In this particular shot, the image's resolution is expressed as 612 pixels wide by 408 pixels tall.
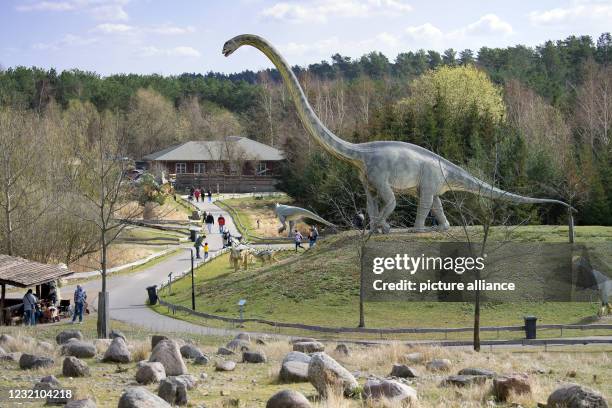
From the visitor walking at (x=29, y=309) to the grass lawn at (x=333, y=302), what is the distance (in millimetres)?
5373

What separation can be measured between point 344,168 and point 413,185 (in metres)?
18.7

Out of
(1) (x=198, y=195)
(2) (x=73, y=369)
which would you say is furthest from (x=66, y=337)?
(1) (x=198, y=195)

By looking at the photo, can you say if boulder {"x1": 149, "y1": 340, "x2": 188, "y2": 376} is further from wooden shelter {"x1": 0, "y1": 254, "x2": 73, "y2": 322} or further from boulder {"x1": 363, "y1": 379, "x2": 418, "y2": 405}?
wooden shelter {"x1": 0, "y1": 254, "x2": 73, "y2": 322}

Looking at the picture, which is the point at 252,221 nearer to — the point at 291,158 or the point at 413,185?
the point at 291,158

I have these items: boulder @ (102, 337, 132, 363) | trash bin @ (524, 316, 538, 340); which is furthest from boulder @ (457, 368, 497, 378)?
trash bin @ (524, 316, 538, 340)

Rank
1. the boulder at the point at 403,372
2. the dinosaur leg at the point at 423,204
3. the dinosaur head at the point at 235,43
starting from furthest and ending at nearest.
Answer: the dinosaur leg at the point at 423,204, the dinosaur head at the point at 235,43, the boulder at the point at 403,372

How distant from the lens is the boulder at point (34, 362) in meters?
16.1

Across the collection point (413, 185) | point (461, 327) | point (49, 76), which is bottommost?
point (461, 327)

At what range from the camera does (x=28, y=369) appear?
53.0 feet

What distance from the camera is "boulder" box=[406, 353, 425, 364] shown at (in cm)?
1775

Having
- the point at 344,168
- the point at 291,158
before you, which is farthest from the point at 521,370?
the point at 291,158

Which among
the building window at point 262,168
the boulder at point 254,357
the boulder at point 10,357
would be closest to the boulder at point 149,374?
the boulder at point 254,357

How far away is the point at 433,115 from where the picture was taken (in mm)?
53688

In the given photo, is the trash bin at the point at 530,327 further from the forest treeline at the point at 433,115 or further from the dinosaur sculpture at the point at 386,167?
the dinosaur sculpture at the point at 386,167
